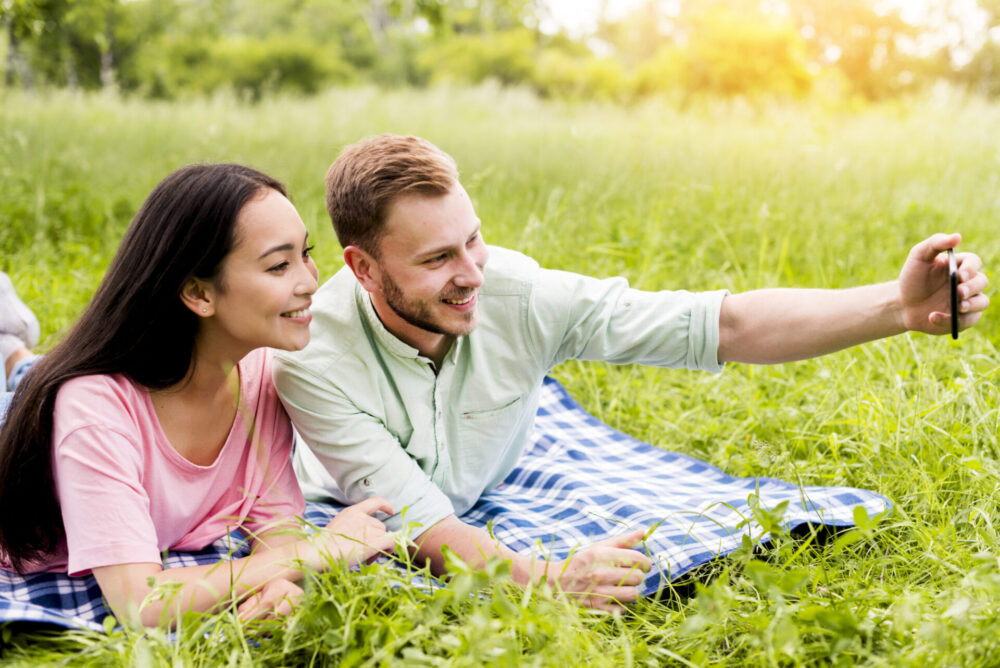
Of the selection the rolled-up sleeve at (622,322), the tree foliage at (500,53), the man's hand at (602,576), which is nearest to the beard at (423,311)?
the rolled-up sleeve at (622,322)

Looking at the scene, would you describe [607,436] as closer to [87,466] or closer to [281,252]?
[281,252]

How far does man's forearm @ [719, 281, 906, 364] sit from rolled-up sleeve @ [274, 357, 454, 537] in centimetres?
87

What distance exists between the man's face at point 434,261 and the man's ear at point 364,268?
0.02m

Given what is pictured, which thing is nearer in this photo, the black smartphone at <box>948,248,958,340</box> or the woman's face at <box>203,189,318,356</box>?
the black smartphone at <box>948,248,958,340</box>

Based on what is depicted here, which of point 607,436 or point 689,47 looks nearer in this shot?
point 607,436

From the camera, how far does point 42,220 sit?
549cm

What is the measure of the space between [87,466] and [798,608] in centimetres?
159

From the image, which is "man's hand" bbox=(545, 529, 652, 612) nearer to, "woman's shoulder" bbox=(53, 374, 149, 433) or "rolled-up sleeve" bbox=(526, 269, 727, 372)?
"rolled-up sleeve" bbox=(526, 269, 727, 372)

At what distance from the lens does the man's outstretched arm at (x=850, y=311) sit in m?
1.96

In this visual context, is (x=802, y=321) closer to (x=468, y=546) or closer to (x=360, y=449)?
(x=468, y=546)

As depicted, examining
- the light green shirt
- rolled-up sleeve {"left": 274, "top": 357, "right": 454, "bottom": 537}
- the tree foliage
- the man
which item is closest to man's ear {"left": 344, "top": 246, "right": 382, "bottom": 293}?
the man

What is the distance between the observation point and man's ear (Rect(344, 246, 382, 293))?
2.29 metres

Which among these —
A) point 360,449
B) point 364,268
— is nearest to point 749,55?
point 364,268

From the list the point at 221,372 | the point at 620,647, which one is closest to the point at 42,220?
the point at 221,372
